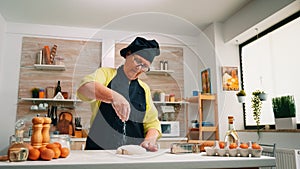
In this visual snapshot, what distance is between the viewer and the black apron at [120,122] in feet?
4.61

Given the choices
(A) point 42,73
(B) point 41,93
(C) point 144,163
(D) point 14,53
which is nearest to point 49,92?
(B) point 41,93

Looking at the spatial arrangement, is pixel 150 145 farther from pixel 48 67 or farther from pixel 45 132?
pixel 48 67

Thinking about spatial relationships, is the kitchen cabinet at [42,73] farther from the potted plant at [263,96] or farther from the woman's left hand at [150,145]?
the woman's left hand at [150,145]

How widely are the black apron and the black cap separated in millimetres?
105

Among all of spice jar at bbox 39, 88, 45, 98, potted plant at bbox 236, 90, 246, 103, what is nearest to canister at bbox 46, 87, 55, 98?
spice jar at bbox 39, 88, 45, 98

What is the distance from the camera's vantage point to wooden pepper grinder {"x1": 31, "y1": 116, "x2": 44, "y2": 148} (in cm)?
110

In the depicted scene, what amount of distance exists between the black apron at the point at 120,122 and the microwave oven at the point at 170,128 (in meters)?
0.12

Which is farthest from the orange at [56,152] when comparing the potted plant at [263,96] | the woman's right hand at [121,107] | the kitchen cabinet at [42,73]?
the kitchen cabinet at [42,73]

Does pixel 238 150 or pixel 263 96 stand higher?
pixel 263 96

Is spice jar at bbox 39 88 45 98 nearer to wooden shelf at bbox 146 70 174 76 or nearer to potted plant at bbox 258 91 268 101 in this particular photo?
wooden shelf at bbox 146 70 174 76

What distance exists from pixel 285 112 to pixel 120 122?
6.36 feet

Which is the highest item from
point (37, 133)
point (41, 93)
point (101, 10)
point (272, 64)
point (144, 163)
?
point (101, 10)

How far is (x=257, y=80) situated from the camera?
3.43 metres

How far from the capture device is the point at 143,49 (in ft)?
4.84
